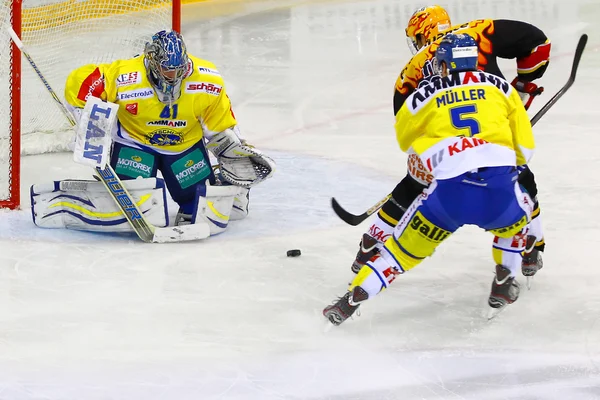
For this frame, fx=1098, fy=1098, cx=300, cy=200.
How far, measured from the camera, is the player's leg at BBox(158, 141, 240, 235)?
4.12 metres

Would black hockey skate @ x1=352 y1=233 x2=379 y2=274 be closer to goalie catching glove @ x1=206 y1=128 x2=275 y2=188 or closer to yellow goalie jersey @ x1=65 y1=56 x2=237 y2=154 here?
goalie catching glove @ x1=206 y1=128 x2=275 y2=188

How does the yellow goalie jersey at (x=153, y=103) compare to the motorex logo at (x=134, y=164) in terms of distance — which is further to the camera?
the motorex logo at (x=134, y=164)

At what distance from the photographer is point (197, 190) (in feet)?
13.5

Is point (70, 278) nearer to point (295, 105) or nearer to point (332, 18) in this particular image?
point (295, 105)

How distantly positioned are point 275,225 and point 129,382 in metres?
1.51

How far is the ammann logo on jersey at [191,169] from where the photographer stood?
425 centimetres

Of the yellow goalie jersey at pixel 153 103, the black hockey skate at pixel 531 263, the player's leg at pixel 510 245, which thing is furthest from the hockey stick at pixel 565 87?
the yellow goalie jersey at pixel 153 103

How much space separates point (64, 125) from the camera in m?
5.34

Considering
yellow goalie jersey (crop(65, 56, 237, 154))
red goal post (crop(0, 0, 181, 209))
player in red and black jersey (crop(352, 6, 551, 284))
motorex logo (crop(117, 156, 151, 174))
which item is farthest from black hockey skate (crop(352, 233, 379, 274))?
red goal post (crop(0, 0, 181, 209))

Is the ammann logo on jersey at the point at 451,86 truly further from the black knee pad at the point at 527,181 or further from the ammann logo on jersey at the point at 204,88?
the ammann logo on jersey at the point at 204,88

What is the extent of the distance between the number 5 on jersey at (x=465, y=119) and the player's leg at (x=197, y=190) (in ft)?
4.59

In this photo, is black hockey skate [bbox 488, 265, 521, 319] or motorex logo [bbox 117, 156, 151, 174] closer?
black hockey skate [bbox 488, 265, 521, 319]

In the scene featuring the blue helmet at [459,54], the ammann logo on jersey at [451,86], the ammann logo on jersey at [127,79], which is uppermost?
the blue helmet at [459,54]

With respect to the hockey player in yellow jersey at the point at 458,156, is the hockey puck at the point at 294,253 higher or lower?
lower
